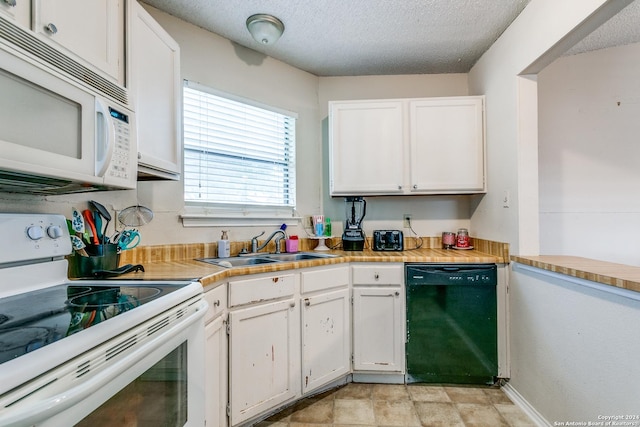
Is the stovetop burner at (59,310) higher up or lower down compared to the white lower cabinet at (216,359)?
higher up

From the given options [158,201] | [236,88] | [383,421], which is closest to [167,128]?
[158,201]

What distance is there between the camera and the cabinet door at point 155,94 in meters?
1.40

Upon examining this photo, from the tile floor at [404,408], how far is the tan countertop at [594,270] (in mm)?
900

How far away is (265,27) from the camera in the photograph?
1984 mm

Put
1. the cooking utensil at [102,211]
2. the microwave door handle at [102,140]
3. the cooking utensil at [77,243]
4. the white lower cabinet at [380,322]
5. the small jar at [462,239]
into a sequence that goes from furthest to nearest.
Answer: the small jar at [462,239] < the white lower cabinet at [380,322] < the cooking utensil at [102,211] < the cooking utensil at [77,243] < the microwave door handle at [102,140]

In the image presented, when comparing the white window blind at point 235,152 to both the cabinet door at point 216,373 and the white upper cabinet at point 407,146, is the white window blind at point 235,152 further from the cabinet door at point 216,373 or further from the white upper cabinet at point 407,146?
the cabinet door at point 216,373

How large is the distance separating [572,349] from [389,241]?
125 centimetres

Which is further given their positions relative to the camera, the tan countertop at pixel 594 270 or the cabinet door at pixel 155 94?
the cabinet door at pixel 155 94

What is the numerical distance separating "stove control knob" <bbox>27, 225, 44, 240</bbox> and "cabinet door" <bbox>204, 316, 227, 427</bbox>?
73 centimetres

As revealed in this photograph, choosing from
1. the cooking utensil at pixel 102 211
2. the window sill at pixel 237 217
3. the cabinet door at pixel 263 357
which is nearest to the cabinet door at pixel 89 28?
the cooking utensil at pixel 102 211

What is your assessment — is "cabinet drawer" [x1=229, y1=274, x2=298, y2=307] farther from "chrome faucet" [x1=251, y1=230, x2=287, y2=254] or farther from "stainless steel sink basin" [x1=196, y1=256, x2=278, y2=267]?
"chrome faucet" [x1=251, y1=230, x2=287, y2=254]

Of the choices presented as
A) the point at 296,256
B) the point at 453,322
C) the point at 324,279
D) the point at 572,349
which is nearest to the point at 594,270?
the point at 572,349

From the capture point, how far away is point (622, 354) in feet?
4.02

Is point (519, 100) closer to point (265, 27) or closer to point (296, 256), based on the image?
point (265, 27)
